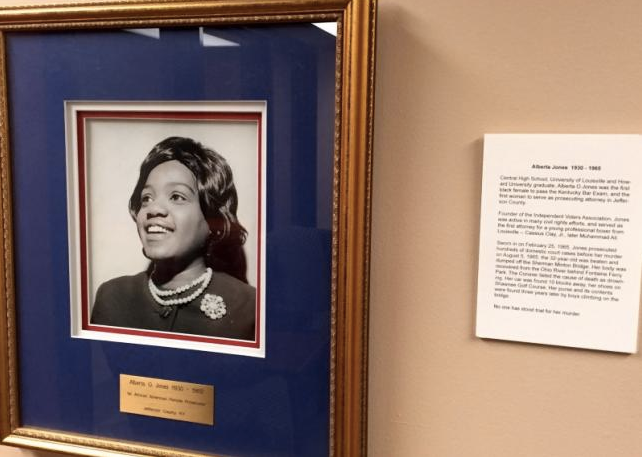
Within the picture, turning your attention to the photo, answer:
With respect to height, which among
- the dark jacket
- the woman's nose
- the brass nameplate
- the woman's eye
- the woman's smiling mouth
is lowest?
Answer: the brass nameplate

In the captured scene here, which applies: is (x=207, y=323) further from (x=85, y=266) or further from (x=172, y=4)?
(x=172, y=4)

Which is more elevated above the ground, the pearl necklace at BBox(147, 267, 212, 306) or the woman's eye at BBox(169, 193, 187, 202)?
the woman's eye at BBox(169, 193, 187, 202)

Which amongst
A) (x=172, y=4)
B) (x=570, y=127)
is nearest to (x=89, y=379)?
(x=172, y=4)

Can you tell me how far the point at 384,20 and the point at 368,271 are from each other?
197mm

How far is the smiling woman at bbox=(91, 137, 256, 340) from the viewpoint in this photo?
0.50 metres

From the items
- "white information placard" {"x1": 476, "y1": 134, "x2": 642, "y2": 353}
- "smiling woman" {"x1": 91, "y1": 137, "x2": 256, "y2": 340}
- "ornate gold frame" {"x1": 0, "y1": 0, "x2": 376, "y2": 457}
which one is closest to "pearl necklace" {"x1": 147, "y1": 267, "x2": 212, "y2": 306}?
"smiling woman" {"x1": 91, "y1": 137, "x2": 256, "y2": 340}

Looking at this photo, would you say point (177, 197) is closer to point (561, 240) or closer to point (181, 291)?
point (181, 291)

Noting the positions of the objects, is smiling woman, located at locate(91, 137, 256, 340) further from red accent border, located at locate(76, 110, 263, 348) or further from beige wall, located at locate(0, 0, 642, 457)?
beige wall, located at locate(0, 0, 642, 457)

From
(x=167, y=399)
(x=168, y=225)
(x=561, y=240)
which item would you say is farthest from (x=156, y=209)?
(x=561, y=240)

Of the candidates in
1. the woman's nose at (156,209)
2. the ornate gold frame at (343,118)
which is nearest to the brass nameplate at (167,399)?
the ornate gold frame at (343,118)

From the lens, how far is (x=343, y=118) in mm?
450

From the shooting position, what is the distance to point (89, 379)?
54 cm

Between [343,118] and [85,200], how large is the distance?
0.24 m

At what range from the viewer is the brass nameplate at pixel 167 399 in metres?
0.52
